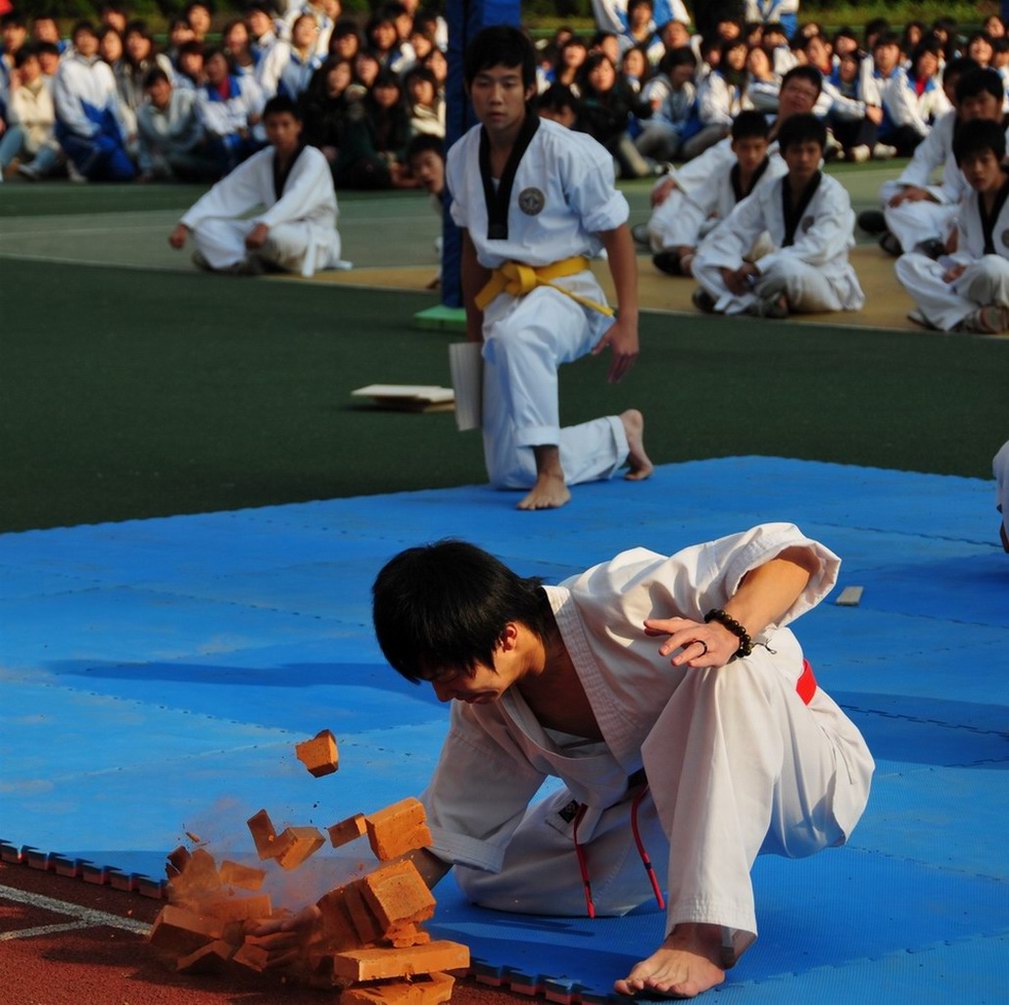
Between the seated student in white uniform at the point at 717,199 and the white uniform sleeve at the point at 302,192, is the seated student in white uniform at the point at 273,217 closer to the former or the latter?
the white uniform sleeve at the point at 302,192

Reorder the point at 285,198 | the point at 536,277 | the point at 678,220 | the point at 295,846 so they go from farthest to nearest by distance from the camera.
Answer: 1. the point at 678,220
2. the point at 285,198
3. the point at 536,277
4. the point at 295,846

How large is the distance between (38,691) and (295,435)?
327cm

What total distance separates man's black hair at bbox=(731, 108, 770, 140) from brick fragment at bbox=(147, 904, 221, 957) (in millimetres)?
8419

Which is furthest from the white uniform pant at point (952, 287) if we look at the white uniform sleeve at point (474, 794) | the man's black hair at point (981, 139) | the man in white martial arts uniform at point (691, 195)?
the white uniform sleeve at point (474, 794)

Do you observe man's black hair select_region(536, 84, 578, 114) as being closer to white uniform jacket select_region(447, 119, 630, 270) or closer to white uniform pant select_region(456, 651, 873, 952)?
white uniform jacket select_region(447, 119, 630, 270)

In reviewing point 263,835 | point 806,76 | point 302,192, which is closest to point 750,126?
point 806,76

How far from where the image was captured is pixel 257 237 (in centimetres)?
1245

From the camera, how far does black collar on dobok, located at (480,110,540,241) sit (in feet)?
21.2

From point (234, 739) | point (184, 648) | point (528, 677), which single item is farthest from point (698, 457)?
point (528, 677)

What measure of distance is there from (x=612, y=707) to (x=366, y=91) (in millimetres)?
16809

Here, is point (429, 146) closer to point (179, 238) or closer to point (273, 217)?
point (273, 217)

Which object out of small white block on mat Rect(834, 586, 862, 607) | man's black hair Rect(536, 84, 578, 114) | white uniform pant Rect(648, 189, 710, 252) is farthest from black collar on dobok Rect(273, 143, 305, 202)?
small white block on mat Rect(834, 586, 862, 607)

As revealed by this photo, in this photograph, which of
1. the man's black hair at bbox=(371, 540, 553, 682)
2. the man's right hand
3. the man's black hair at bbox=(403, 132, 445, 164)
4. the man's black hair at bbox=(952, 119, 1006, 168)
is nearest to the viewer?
the man's black hair at bbox=(371, 540, 553, 682)

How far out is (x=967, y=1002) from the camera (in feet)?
9.15
